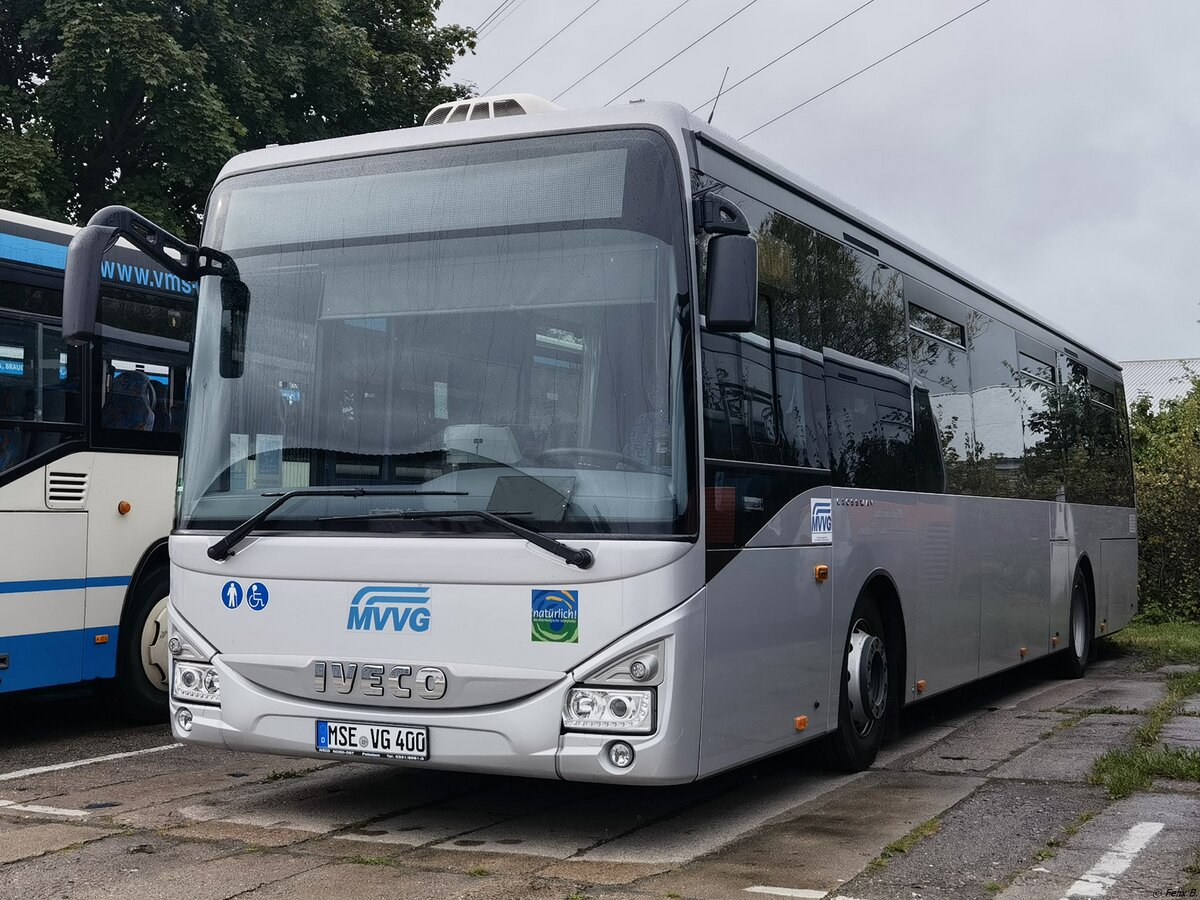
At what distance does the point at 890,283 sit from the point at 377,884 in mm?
5508

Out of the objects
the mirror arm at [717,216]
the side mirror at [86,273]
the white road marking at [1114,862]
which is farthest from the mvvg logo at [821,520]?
the side mirror at [86,273]

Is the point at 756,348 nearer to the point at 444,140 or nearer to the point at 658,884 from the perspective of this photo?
the point at 444,140

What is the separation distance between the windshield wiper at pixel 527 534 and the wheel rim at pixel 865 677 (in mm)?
2771

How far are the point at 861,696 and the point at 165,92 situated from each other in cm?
1615

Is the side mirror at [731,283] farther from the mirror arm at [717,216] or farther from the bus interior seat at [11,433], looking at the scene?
the bus interior seat at [11,433]

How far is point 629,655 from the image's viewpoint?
619 centimetres

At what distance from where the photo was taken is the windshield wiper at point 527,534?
6.19m

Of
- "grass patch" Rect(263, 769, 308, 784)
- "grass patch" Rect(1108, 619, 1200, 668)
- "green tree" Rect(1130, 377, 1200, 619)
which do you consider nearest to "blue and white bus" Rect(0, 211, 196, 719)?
"grass patch" Rect(263, 769, 308, 784)

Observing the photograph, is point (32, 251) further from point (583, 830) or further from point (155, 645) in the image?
point (583, 830)

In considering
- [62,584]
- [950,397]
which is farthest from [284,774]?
[950,397]

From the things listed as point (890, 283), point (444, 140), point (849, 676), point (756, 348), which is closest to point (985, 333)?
point (890, 283)

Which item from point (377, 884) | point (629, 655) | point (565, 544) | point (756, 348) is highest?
point (756, 348)

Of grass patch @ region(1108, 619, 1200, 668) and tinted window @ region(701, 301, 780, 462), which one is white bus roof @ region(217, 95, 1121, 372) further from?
grass patch @ region(1108, 619, 1200, 668)

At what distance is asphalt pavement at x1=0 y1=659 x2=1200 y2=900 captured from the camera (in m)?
5.88
